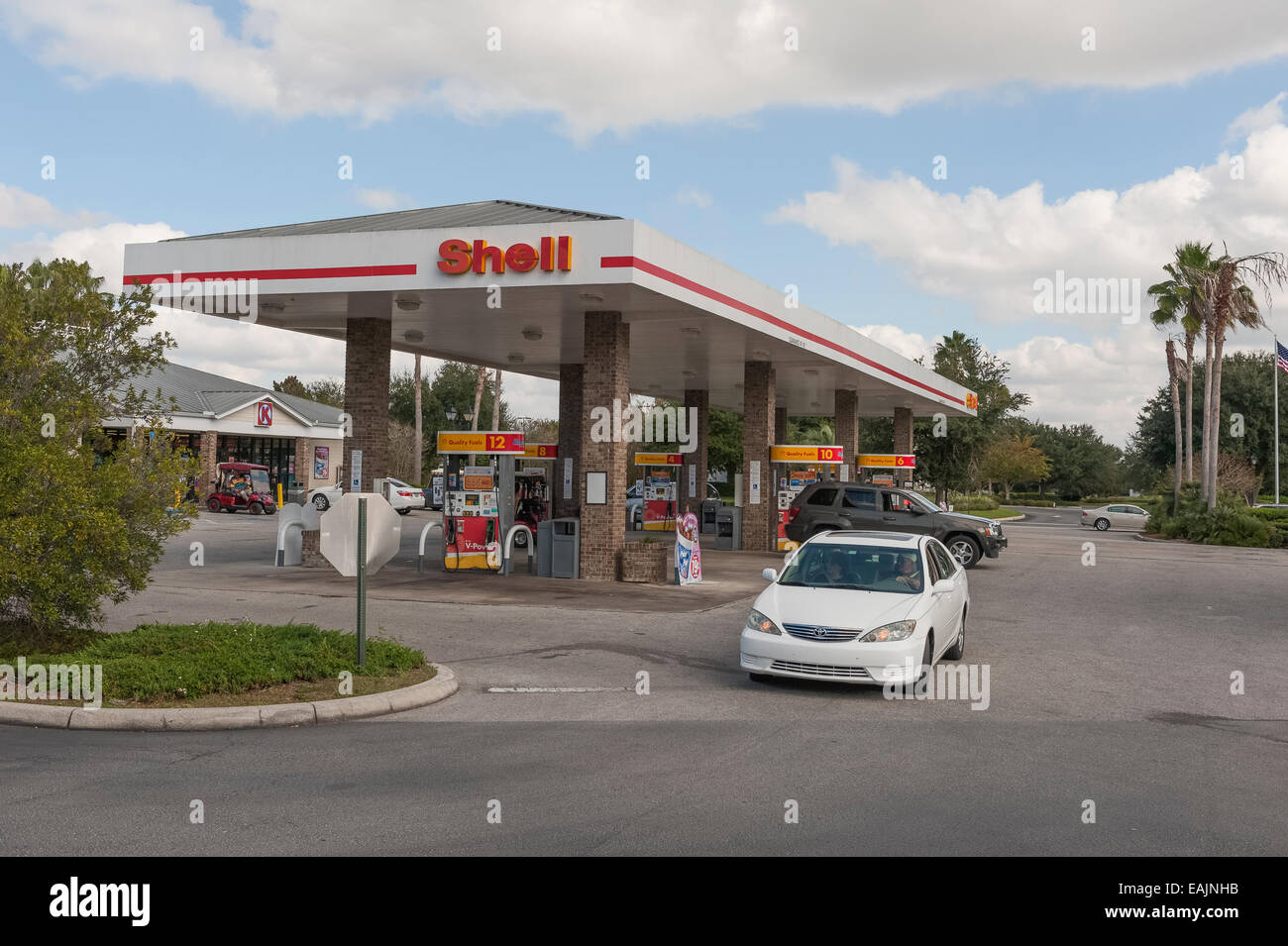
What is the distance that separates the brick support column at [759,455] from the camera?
28484mm

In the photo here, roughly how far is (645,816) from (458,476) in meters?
16.5

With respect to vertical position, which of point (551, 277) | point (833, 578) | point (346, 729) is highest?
point (551, 277)

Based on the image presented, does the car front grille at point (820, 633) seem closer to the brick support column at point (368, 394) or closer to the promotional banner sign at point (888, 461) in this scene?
the brick support column at point (368, 394)

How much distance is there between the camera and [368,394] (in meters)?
21.3

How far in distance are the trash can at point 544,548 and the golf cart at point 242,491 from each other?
25.3 meters

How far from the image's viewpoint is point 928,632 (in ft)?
33.5

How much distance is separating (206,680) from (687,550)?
11.2 metres

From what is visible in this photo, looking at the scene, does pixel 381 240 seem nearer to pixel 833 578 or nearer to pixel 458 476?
pixel 458 476

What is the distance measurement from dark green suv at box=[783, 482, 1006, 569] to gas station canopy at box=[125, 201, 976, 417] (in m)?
3.69

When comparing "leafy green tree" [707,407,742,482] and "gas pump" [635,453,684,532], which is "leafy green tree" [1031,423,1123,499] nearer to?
"leafy green tree" [707,407,742,482]

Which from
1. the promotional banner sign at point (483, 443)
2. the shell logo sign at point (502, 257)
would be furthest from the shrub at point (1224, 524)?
the shell logo sign at point (502, 257)

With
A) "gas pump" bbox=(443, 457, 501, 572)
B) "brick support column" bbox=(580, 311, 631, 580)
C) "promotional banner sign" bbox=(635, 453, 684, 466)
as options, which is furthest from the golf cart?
"brick support column" bbox=(580, 311, 631, 580)

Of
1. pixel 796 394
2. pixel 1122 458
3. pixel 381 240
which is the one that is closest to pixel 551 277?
pixel 381 240

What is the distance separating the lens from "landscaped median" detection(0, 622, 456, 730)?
848 cm
